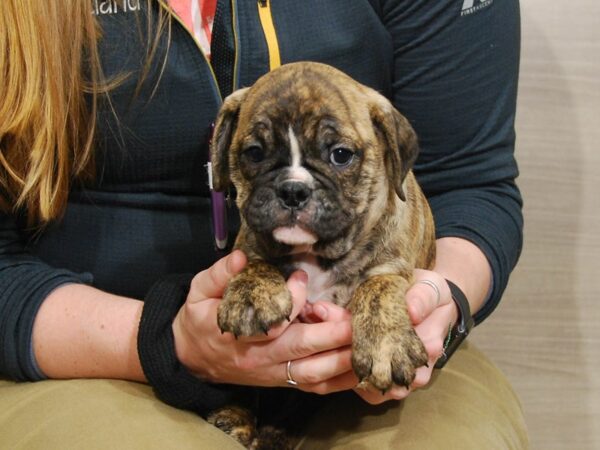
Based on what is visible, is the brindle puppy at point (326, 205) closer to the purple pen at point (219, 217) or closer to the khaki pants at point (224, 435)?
the purple pen at point (219, 217)

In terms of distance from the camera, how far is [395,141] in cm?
177

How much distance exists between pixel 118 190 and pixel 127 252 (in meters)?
0.18

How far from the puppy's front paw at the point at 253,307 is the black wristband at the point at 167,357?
22 cm

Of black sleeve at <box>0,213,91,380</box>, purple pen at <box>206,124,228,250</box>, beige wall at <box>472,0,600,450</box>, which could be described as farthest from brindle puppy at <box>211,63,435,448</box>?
beige wall at <box>472,0,600,450</box>

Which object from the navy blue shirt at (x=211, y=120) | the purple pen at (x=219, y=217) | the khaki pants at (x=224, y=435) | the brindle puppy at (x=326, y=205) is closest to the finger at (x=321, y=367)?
the brindle puppy at (x=326, y=205)

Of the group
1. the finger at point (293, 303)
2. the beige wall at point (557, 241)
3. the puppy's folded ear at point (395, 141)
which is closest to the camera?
the finger at point (293, 303)

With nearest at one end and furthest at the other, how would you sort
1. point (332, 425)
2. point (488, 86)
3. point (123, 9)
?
point (332, 425) < point (123, 9) < point (488, 86)

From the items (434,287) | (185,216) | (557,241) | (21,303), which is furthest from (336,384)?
(557,241)

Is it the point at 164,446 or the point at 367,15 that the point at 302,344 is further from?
the point at 367,15

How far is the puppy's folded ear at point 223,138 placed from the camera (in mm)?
1841

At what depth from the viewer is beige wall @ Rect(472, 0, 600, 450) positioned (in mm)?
2801

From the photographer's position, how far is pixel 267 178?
1.68 meters

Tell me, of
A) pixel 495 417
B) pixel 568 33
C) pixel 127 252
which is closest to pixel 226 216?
pixel 127 252

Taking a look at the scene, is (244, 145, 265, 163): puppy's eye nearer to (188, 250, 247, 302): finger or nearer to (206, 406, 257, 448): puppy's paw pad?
(188, 250, 247, 302): finger
